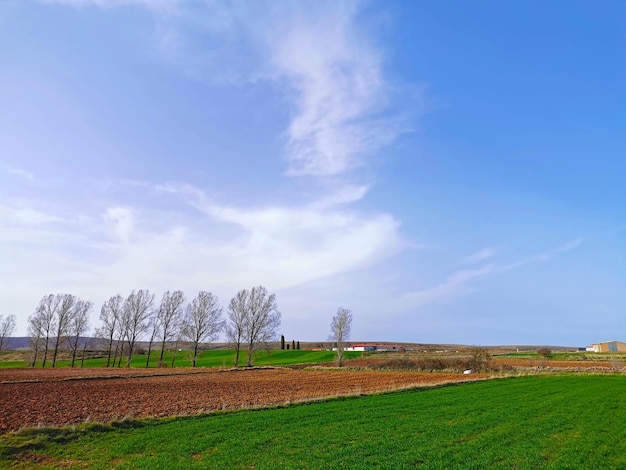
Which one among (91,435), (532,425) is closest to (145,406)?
(91,435)

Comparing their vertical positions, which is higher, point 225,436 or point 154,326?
point 154,326

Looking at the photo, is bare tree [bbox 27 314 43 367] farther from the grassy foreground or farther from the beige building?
the beige building

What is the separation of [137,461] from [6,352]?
130 metres

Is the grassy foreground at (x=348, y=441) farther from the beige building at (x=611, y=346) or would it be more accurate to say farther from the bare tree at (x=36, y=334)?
the beige building at (x=611, y=346)

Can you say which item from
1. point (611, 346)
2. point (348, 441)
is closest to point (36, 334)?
point (348, 441)

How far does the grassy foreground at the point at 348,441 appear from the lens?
44.7 feet

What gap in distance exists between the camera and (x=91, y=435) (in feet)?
56.1

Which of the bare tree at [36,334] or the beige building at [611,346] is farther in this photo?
the beige building at [611,346]

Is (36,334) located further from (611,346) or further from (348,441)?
(611,346)

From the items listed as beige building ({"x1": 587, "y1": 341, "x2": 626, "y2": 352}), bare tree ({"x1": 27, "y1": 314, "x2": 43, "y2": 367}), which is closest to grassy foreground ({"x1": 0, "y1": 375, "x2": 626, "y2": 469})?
bare tree ({"x1": 27, "y1": 314, "x2": 43, "y2": 367})

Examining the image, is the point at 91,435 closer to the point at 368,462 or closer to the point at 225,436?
the point at 225,436

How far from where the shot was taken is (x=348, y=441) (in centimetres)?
1670

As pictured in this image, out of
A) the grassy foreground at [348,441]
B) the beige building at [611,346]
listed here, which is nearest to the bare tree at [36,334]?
the grassy foreground at [348,441]

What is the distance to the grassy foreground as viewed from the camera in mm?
13625
